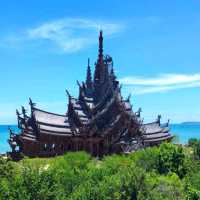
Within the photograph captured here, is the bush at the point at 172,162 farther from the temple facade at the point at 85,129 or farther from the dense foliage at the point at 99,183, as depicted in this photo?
the temple facade at the point at 85,129

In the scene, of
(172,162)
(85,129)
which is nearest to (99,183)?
(172,162)

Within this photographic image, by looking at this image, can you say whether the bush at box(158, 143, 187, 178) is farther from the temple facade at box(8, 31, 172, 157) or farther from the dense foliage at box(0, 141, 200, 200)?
the temple facade at box(8, 31, 172, 157)

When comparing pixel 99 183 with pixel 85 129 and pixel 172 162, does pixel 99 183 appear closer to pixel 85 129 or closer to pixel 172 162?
pixel 172 162

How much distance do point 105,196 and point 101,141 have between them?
31.7 metres

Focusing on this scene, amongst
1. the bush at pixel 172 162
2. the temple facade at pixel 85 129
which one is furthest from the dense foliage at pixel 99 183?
the temple facade at pixel 85 129

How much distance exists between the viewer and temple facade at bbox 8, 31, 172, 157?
2410 inches

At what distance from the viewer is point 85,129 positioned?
61.1m

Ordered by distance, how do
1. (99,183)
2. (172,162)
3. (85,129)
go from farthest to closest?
(85,129), (172,162), (99,183)

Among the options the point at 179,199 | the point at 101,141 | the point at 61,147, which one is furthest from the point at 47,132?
the point at 179,199

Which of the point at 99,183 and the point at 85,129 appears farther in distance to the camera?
the point at 85,129

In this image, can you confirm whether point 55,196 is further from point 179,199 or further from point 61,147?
point 61,147

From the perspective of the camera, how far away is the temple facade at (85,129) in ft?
201

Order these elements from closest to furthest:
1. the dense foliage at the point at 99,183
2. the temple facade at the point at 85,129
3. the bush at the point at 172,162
Result: the dense foliage at the point at 99,183
the bush at the point at 172,162
the temple facade at the point at 85,129

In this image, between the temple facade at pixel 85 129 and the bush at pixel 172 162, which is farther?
the temple facade at pixel 85 129
